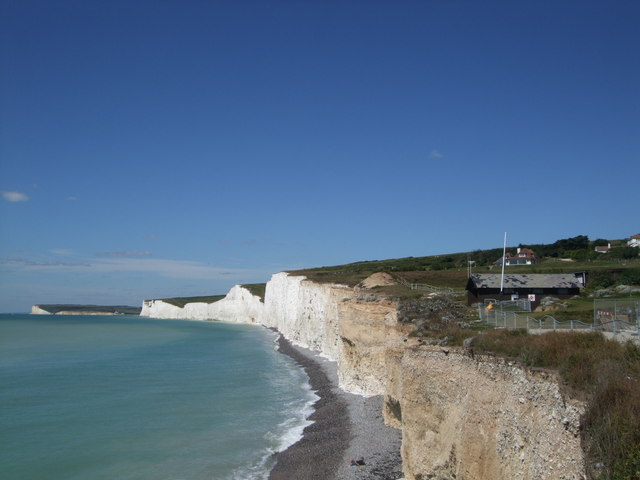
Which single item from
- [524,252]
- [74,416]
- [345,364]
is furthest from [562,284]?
[524,252]

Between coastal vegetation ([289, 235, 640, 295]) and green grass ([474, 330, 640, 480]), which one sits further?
coastal vegetation ([289, 235, 640, 295])

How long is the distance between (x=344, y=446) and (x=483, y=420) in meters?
8.80

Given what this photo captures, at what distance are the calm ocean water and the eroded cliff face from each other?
20.0 feet

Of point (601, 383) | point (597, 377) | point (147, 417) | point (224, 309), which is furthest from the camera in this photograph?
point (224, 309)

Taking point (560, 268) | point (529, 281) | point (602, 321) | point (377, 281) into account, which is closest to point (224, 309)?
point (377, 281)

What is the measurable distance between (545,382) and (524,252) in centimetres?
5702

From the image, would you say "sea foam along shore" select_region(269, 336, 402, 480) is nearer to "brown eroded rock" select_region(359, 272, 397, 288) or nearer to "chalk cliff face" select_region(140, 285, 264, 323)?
"brown eroded rock" select_region(359, 272, 397, 288)

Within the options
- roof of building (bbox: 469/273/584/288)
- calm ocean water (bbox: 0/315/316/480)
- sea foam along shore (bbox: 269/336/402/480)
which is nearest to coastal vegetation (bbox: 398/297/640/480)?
sea foam along shore (bbox: 269/336/402/480)

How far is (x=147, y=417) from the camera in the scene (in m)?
23.3

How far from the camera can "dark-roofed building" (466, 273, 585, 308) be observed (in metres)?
26.3

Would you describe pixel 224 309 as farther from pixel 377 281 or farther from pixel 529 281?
pixel 529 281

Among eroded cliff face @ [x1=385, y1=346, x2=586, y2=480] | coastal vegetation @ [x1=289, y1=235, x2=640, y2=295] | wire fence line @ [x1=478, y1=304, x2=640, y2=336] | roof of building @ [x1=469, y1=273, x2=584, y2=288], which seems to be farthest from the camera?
coastal vegetation @ [x1=289, y1=235, x2=640, y2=295]

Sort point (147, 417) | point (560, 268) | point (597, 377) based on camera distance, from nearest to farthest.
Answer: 1. point (597, 377)
2. point (147, 417)
3. point (560, 268)

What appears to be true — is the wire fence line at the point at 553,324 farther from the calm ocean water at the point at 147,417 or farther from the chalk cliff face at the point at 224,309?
the chalk cliff face at the point at 224,309
